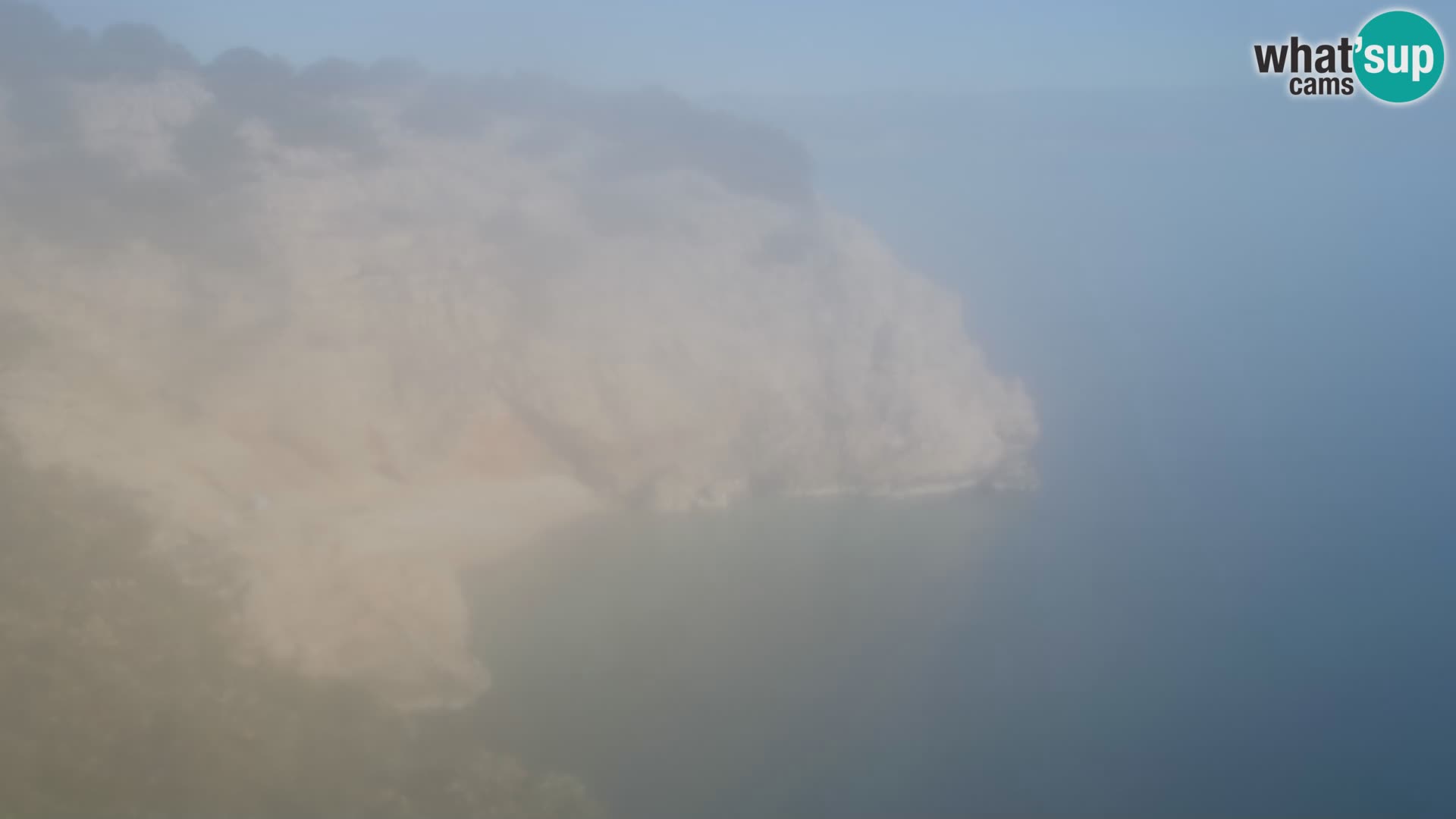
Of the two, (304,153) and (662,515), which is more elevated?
(304,153)

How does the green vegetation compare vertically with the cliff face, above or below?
below

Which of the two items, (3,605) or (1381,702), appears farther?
(1381,702)

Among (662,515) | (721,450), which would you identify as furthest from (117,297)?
(721,450)

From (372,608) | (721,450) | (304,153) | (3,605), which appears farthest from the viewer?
(721,450)

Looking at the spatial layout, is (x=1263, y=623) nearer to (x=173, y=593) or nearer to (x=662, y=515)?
(x=662, y=515)

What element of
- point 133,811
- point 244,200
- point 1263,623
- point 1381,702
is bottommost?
point 133,811

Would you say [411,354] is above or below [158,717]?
above

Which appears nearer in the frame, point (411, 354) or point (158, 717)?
point (158, 717)

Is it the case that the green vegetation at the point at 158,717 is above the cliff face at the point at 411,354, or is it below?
below
